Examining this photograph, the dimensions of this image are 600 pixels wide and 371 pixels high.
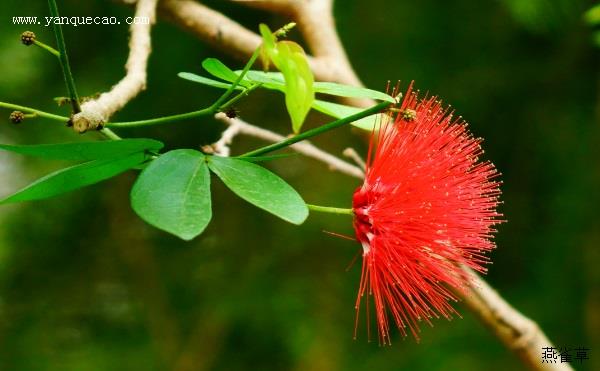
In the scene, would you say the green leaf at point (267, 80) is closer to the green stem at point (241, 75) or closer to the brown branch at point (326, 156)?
the green stem at point (241, 75)

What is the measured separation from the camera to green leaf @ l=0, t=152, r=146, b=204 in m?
0.51

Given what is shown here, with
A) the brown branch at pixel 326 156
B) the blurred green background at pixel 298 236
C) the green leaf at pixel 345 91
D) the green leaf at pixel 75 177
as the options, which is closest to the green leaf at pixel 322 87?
the green leaf at pixel 345 91

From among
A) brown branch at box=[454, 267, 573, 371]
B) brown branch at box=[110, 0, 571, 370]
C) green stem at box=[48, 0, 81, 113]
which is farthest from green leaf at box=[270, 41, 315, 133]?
brown branch at box=[454, 267, 573, 371]

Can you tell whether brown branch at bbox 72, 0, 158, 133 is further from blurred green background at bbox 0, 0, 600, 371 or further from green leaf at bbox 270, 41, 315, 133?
blurred green background at bbox 0, 0, 600, 371

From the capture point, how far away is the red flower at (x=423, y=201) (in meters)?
0.65

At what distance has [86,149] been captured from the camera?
503 mm

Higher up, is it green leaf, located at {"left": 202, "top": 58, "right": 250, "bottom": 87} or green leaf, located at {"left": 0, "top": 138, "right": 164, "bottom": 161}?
green leaf, located at {"left": 202, "top": 58, "right": 250, "bottom": 87}

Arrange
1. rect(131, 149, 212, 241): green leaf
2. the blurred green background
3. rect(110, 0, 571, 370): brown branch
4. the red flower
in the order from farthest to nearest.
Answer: the blurred green background
rect(110, 0, 571, 370): brown branch
the red flower
rect(131, 149, 212, 241): green leaf

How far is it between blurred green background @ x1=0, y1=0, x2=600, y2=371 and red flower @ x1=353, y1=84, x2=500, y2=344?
78cm

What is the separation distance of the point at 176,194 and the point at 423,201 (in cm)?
26

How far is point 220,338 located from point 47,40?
666mm

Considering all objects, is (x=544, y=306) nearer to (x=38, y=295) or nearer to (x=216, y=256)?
(x=216, y=256)

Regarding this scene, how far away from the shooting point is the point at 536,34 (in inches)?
61.1

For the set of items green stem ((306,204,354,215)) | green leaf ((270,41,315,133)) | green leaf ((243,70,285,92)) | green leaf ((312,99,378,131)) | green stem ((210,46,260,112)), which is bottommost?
green stem ((306,204,354,215))
